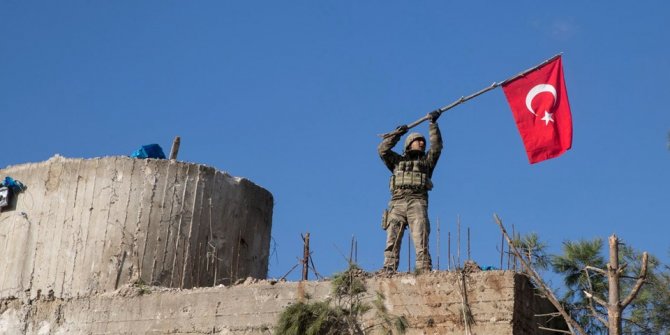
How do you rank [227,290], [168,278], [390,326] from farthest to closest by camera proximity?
[168,278], [227,290], [390,326]

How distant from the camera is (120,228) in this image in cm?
1467

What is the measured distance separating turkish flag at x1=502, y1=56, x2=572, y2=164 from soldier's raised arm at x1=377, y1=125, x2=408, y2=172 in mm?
1534

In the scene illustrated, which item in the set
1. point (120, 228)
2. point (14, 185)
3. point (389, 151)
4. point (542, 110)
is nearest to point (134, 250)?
point (120, 228)

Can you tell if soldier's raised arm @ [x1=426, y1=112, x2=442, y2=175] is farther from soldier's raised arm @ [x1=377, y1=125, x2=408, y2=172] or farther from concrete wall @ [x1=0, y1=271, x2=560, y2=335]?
concrete wall @ [x1=0, y1=271, x2=560, y2=335]

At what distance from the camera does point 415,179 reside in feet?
44.9

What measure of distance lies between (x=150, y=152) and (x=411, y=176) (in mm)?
3533

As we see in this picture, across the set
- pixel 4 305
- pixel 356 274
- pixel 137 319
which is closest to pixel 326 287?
pixel 356 274

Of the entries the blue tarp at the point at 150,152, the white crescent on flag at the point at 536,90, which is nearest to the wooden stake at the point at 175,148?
the blue tarp at the point at 150,152

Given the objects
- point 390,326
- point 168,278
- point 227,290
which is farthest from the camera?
point 168,278

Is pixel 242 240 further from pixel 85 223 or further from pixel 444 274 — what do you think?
pixel 444 274

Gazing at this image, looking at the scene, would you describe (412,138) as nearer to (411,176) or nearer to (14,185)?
(411,176)

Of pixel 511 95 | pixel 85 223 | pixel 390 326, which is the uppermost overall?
pixel 511 95

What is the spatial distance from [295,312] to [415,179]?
6.78ft

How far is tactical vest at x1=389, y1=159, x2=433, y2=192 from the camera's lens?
13672mm
